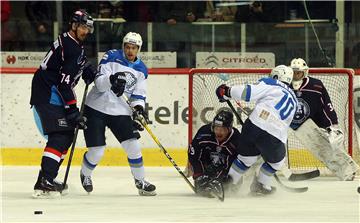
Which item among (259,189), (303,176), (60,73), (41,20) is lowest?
(303,176)

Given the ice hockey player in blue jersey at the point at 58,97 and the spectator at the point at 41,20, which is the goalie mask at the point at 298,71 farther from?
the spectator at the point at 41,20

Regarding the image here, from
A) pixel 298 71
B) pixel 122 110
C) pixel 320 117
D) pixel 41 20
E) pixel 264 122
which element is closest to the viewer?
pixel 264 122

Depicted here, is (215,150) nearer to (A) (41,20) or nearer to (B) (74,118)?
(B) (74,118)

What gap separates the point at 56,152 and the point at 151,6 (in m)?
3.36

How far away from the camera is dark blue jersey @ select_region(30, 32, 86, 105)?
644 cm

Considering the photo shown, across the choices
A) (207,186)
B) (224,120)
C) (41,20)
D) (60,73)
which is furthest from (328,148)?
(41,20)

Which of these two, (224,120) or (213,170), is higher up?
(224,120)

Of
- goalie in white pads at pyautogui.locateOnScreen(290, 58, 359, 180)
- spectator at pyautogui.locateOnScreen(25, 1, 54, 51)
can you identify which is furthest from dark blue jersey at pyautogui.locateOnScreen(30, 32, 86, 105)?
spectator at pyautogui.locateOnScreen(25, 1, 54, 51)

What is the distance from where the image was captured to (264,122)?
6547mm

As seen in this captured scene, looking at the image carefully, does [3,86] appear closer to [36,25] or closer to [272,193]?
[36,25]

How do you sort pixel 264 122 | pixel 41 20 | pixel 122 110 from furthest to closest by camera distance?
pixel 41 20 < pixel 122 110 < pixel 264 122

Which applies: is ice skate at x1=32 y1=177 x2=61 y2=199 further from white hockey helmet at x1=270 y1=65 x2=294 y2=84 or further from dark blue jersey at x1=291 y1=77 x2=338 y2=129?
dark blue jersey at x1=291 y1=77 x2=338 y2=129

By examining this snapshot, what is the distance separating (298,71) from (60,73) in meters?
2.04

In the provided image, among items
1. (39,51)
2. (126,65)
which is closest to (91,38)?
(39,51)
